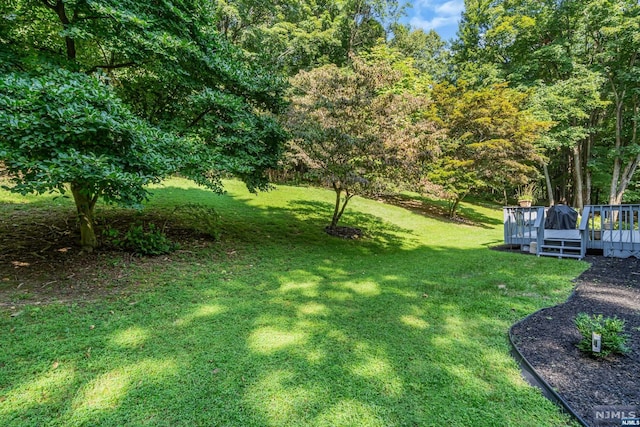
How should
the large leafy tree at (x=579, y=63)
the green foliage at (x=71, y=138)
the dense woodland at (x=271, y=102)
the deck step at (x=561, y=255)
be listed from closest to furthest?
the green foliage at (x=71, y=138)
the dense woodland at (x=271, y=102)
the deck step at (x=561, y=255)
the large leafy tree at (x=579, y=63)

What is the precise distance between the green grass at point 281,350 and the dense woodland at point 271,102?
4.34 feet

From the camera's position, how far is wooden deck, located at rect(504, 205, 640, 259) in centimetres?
594

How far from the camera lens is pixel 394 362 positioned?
241 centimetres

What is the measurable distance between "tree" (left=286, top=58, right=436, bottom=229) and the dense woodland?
0.11ft

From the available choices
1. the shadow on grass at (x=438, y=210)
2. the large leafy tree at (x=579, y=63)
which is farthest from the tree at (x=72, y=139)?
the large leafy tree at (x=579, y=63)

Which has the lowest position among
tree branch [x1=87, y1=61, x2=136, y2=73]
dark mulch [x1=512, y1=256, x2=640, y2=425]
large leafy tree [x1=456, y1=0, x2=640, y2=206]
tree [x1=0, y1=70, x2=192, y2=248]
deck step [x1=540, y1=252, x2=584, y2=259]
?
deck step [x1=540, y1=252, x2=584, y2=259]

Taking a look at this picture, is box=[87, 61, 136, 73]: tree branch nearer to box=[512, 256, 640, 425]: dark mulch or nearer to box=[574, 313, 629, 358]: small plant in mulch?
box=[512, 256, 640, 425]: dark mulch

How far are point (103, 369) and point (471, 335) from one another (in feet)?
10.1

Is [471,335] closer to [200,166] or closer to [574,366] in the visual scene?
[574,366]

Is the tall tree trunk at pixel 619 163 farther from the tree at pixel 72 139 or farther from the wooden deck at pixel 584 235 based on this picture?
the tree at pixel 72 139

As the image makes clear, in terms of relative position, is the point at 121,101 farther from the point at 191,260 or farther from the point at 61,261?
the point at 191,260

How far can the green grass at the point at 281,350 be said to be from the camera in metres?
1.87

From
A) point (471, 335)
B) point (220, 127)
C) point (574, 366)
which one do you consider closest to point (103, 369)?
point (471, 335)

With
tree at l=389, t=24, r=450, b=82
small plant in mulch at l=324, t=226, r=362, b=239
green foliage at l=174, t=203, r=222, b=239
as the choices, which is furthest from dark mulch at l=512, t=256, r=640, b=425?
tree at l=389, t=24, r=450, b=82
